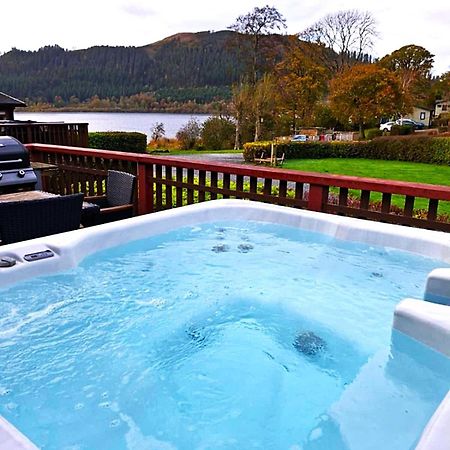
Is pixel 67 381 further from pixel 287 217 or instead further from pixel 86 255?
pixel 287 217

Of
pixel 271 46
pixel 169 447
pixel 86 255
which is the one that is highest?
pixel 271 46

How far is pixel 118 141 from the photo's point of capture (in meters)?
13.2

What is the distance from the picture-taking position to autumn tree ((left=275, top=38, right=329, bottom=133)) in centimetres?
2064

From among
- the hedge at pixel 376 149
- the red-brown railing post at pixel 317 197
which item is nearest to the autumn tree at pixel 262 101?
the hedge at pixel 376 149

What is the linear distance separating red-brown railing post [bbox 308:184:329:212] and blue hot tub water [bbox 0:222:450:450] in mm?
220

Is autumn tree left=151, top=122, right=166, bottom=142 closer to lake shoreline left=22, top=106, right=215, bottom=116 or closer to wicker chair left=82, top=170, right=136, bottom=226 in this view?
lake shoreline left=22, top=106, right=215, bottom=116

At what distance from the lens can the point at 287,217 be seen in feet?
9.98

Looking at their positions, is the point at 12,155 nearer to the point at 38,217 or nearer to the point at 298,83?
the point at 38,217

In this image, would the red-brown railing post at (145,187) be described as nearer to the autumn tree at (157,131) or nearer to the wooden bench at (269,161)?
the wooden bench at (269,161)

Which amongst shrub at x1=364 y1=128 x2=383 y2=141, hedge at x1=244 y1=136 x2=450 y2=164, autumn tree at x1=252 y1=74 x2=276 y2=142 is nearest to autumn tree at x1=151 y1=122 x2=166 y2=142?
autumn tree at x1=252 y1=74 x2=276 y2=142

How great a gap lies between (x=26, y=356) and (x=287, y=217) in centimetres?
183

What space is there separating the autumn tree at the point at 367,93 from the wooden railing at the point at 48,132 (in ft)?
45.2

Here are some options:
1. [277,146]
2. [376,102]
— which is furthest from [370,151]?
[277,146]

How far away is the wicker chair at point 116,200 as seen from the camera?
3236 mm
